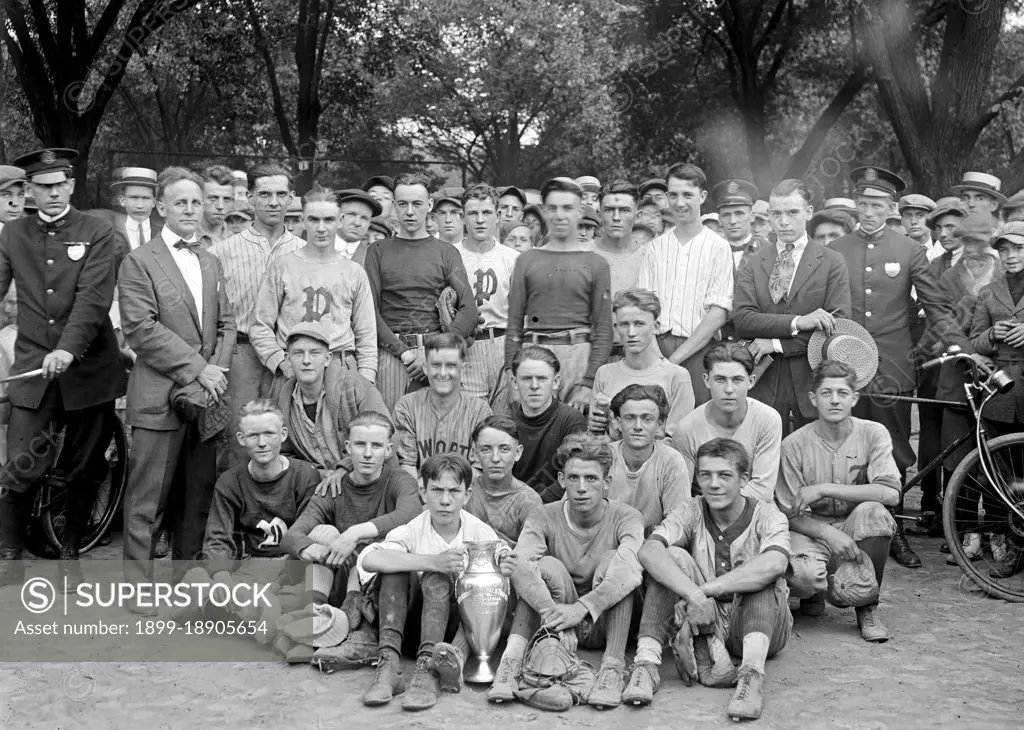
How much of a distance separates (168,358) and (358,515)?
1252 millimetres

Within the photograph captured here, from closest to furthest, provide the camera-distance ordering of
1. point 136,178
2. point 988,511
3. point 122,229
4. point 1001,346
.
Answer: point 988,511 < point 1001,346 < point 136,178 < point 122,229

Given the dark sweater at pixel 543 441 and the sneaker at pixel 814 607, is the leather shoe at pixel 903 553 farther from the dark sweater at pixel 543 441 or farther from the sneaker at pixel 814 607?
the dark sweater at pixel 543 441

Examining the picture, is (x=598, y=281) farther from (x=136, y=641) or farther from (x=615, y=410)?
(x=136, y=641)

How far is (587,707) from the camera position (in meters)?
4.39

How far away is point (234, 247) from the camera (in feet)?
21.9

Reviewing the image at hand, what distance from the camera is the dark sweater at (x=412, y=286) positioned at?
662 centimetres

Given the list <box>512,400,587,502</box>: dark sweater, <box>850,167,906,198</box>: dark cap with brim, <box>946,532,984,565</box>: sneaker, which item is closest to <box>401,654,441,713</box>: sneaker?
<box>512,400,587,502</box>: dark sweater

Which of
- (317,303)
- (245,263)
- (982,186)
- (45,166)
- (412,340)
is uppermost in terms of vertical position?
(982,186)

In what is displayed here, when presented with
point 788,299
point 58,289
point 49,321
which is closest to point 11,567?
point 49,321

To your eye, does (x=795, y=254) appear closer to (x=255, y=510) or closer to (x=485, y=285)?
(x=485, y=285)

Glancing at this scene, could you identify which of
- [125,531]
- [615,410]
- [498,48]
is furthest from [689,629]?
[498,48]

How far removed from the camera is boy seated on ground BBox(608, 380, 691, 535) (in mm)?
5348

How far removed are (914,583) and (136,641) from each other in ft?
12.9

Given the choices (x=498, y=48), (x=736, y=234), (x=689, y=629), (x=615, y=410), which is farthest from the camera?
(x=498, y=48)
